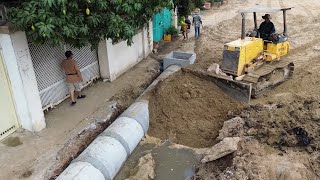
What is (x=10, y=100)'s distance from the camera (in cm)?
776

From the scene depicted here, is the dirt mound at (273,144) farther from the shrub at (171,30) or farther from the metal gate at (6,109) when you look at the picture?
the shrub at (171,30)

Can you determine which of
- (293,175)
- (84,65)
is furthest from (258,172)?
(84,65)

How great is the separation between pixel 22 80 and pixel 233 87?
5475 millimetres

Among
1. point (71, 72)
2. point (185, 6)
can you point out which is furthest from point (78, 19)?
point (185, 6)

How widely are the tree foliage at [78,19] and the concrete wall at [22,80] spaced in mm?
544

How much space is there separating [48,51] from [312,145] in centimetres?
689

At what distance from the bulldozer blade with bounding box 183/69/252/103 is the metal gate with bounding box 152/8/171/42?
7206 millimetres

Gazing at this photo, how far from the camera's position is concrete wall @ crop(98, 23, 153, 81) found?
10992 millimetres

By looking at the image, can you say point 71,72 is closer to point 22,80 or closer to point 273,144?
point 22,80

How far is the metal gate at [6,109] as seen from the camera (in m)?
7.48

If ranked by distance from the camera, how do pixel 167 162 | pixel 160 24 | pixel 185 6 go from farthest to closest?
pixel 160 24 → pixel 185 6 → pixel 167 162

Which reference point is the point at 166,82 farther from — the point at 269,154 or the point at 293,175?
the point at 293,175

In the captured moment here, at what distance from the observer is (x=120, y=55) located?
467 inches

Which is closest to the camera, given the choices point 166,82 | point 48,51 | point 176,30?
point 48,51
